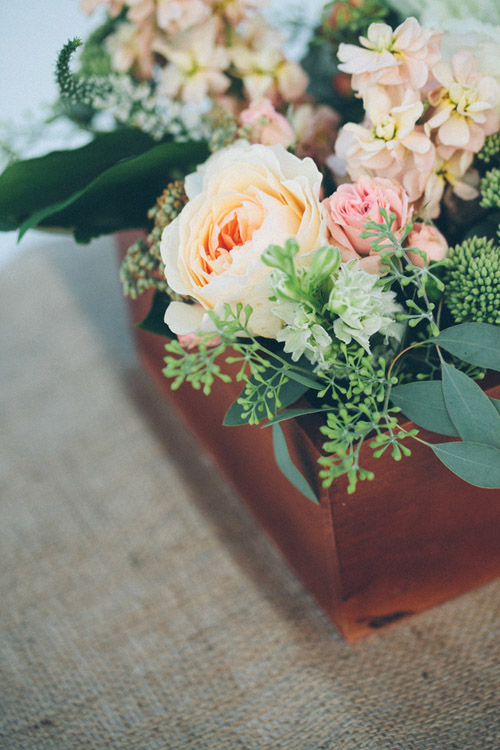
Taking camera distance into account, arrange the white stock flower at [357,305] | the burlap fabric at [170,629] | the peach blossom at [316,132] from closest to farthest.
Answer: the white stock flower at [357,305], the burlap fabric at [170,629], the peach blossom at [316,132]

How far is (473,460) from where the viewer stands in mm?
392

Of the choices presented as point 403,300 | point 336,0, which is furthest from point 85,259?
point 403,300

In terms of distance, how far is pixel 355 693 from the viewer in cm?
48

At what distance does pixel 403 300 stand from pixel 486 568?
0.23 metres

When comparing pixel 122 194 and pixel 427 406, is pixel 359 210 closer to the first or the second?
pixel 427 406

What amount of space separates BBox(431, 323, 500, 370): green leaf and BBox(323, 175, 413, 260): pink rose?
0.24 feet

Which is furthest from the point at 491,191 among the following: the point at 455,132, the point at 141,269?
the point at 141,269

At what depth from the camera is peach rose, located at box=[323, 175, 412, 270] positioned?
1.32ft

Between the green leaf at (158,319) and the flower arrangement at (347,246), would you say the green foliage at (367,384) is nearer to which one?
the flower arrangement at (347,246)

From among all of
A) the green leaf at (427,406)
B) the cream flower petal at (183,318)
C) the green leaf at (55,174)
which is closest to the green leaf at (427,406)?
the green leaf at (427,406)

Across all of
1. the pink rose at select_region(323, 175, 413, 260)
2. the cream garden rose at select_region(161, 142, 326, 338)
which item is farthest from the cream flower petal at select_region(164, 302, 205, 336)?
the pink rose at select_region(323, 175, 413, 260)

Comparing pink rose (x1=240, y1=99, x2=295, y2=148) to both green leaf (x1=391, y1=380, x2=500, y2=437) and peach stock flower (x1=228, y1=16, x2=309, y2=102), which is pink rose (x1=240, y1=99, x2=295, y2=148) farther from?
green leaf (x1=391, y1=380, x2=500, y2=437)

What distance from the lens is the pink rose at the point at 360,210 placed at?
40 centimetres

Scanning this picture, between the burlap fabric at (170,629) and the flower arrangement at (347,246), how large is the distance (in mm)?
178
